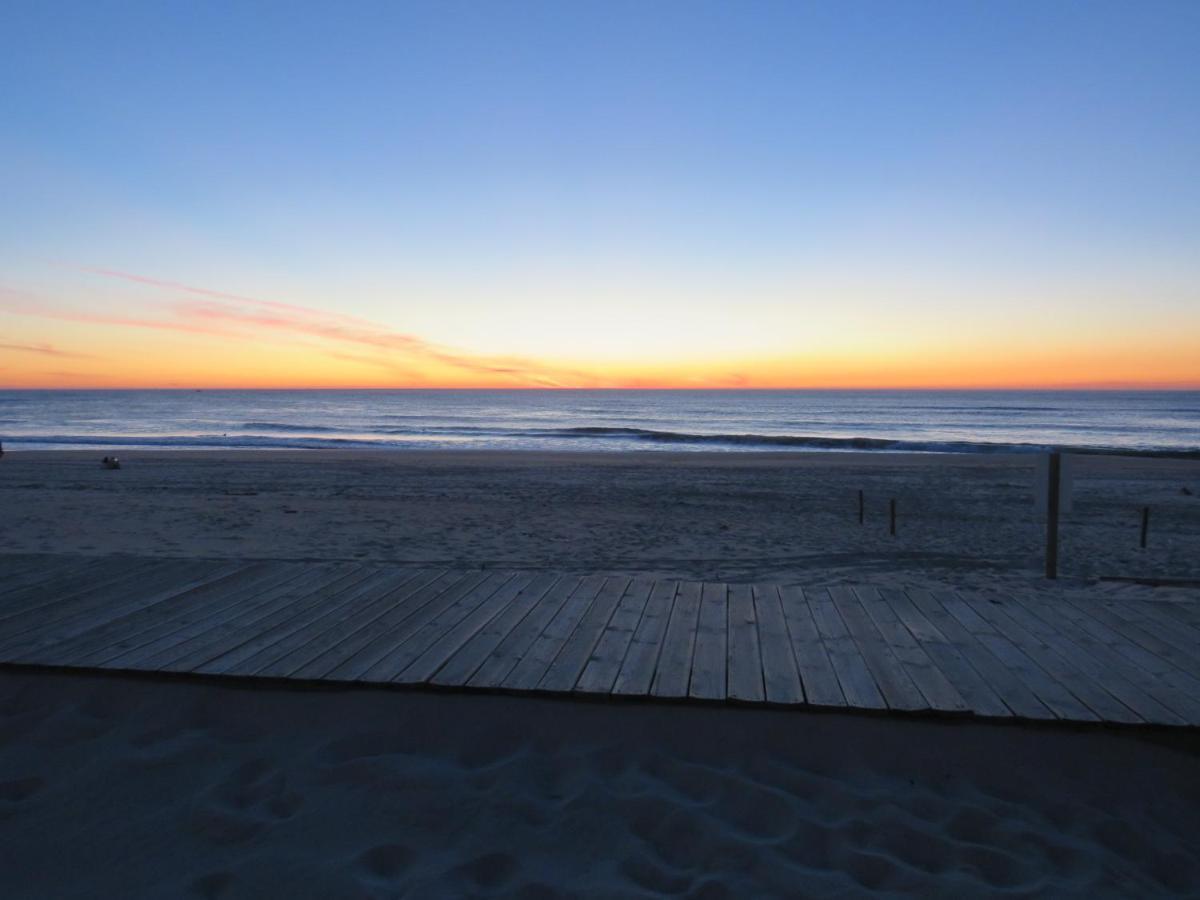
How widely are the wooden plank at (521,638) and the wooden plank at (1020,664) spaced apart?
259 centimetres

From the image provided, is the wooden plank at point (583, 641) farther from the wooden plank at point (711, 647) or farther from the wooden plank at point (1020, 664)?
the wooden plank at point (1020, 664)

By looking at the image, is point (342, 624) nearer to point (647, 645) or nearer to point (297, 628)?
point (297, 628)

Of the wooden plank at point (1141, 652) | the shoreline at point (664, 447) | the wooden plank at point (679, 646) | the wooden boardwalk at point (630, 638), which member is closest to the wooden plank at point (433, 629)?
the wooden boardwalk at point (630, 638)

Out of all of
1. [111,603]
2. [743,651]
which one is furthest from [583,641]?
[111,603]

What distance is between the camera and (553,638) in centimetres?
426

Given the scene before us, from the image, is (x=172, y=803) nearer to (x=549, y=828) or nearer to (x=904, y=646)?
(x=549, y=828)

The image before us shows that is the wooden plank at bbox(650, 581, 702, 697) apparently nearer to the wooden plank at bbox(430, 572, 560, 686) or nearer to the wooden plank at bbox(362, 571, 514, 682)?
the wooden plank at bbox(430, 572, 560, 686)

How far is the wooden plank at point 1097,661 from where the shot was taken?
11.0 ft

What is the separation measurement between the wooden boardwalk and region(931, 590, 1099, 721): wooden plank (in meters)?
0.01

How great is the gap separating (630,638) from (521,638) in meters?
0.66

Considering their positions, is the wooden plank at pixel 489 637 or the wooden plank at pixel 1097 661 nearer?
the wooden plank at pixel 1097 661

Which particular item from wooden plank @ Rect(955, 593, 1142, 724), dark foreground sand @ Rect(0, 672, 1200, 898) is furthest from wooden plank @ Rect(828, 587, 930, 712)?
wooden plank @ Rect(955, 593, 1142, 724)

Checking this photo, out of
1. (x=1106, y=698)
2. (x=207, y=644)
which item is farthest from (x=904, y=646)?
(x=207, y=644)

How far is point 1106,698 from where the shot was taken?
345 cm
